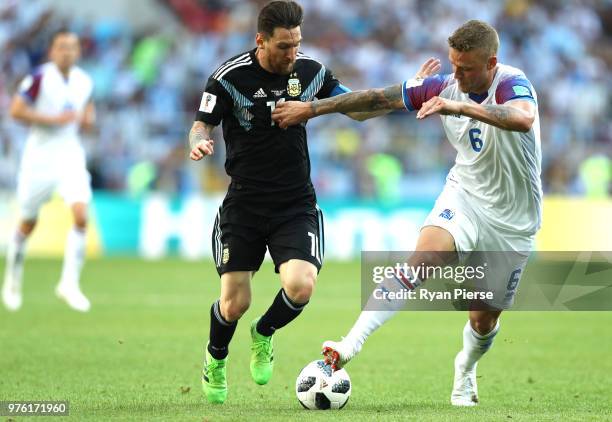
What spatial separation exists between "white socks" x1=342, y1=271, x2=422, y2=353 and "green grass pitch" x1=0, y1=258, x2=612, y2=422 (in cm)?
47

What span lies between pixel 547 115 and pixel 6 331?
48.2ft

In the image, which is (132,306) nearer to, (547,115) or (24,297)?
(24,297)

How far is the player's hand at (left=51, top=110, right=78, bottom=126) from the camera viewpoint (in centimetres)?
1223

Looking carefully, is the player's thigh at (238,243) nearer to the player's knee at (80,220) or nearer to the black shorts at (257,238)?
the black shorts at (257,238)

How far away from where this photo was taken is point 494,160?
6.86 metres

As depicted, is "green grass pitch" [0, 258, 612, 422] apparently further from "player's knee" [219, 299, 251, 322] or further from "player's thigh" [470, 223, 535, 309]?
"player's thigh" [470, 223, 535, 309]

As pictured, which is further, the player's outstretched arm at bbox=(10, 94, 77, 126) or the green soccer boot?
the player's outstretched arm at bbox=(10, 94, 77, 126)

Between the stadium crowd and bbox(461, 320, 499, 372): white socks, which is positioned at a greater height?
the stadium crowd

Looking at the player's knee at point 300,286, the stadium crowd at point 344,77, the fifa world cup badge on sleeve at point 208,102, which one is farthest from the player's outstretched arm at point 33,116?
the stadium crowd at point 344,77

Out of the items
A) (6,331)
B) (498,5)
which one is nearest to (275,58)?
(6,331)

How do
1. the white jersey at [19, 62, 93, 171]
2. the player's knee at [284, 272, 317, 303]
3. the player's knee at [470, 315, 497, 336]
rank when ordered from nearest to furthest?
1. the player's knee at [284, 272, 317, 303]
2. the player's knee at [470, 315, 497, 336]
3. the white jersey at [19, 62, 93, 171]

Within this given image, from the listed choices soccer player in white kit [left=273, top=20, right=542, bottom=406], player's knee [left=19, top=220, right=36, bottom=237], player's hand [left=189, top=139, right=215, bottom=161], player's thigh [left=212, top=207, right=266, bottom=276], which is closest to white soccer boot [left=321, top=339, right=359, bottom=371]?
soccer player in white kit [left=273, top=20, right=542, bottom=406]

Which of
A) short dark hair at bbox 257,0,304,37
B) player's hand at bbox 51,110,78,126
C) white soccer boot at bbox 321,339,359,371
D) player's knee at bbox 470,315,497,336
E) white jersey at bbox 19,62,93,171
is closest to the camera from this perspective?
white soccer boot at bbox 321,339,359,371

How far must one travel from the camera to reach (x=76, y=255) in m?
12.4
